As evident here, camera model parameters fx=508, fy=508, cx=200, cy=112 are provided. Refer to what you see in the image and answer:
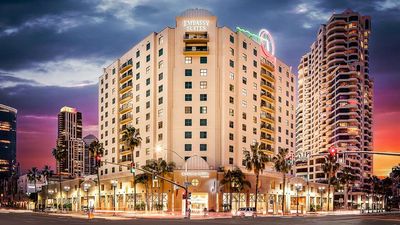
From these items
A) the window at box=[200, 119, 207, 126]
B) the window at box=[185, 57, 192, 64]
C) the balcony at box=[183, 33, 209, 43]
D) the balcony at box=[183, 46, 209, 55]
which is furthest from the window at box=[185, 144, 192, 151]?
the balcony at box=[183, 33, 209, 43]

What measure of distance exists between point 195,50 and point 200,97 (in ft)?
37.0

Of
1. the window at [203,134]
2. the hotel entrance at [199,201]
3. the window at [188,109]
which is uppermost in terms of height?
the window at [188,109]

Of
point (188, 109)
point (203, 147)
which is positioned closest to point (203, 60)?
point (188, 109)

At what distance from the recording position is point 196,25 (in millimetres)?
122188

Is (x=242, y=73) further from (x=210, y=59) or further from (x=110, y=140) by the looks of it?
(x=110, y=140)

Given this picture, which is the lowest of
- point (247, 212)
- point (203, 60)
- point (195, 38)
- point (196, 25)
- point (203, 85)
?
point (247, 212)

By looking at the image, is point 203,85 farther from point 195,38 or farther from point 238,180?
point 238,180

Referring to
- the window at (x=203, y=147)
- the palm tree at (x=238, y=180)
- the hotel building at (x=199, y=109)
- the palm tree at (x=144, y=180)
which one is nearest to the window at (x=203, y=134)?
the hotel building at (x=199, y=109)

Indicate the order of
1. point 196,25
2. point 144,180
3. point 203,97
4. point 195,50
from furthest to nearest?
point 196,25
point 195,50
point 203,97
point 144,180

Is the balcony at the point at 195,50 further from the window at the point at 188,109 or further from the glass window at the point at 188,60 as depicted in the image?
the window at the point at 188,109

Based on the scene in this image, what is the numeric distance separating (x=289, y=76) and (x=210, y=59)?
42043 mm

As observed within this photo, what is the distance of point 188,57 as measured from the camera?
4801 inches

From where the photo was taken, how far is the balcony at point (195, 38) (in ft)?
396

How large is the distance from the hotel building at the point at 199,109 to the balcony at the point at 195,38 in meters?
0.24
